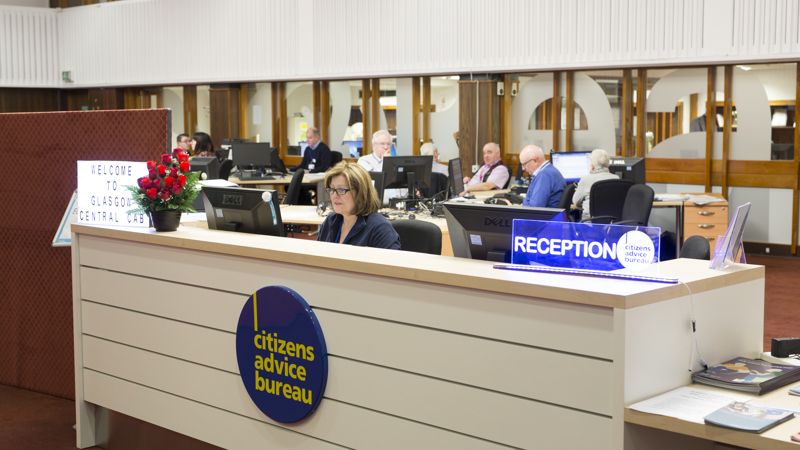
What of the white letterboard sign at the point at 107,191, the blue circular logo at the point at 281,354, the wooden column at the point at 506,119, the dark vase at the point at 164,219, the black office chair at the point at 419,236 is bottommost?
the blue circular logo at the point at 281,354

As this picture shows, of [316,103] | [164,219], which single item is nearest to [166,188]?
[164,219]

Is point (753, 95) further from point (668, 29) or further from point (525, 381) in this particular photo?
point (525, 381)

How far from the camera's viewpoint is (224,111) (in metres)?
13.1

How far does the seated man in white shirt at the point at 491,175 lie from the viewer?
878cm

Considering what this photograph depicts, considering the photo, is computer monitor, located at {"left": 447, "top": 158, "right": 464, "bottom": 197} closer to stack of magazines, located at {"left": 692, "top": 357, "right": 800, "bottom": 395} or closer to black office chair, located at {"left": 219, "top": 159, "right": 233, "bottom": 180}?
black office chair, located at {"left": 219, "top": 159, "right": 233, "bottom": 180}

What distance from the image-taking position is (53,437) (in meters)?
3.98

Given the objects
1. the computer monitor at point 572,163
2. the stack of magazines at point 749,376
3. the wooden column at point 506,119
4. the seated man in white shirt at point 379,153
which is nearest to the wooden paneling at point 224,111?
the wooden column at point 506,119

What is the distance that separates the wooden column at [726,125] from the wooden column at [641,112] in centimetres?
92

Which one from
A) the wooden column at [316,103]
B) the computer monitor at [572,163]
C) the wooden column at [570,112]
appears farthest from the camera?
the wooden column at [316,103]

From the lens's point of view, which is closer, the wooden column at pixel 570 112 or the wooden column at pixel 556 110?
the wooden column at pixel 570 112

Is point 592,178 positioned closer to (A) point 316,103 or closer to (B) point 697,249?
(B) point 697,249

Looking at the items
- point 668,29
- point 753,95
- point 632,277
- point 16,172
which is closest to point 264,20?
point 668,29

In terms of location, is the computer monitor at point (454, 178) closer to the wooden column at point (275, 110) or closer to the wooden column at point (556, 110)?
the wooden column at point (556, 110)

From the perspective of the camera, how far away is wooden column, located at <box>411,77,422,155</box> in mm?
11383
